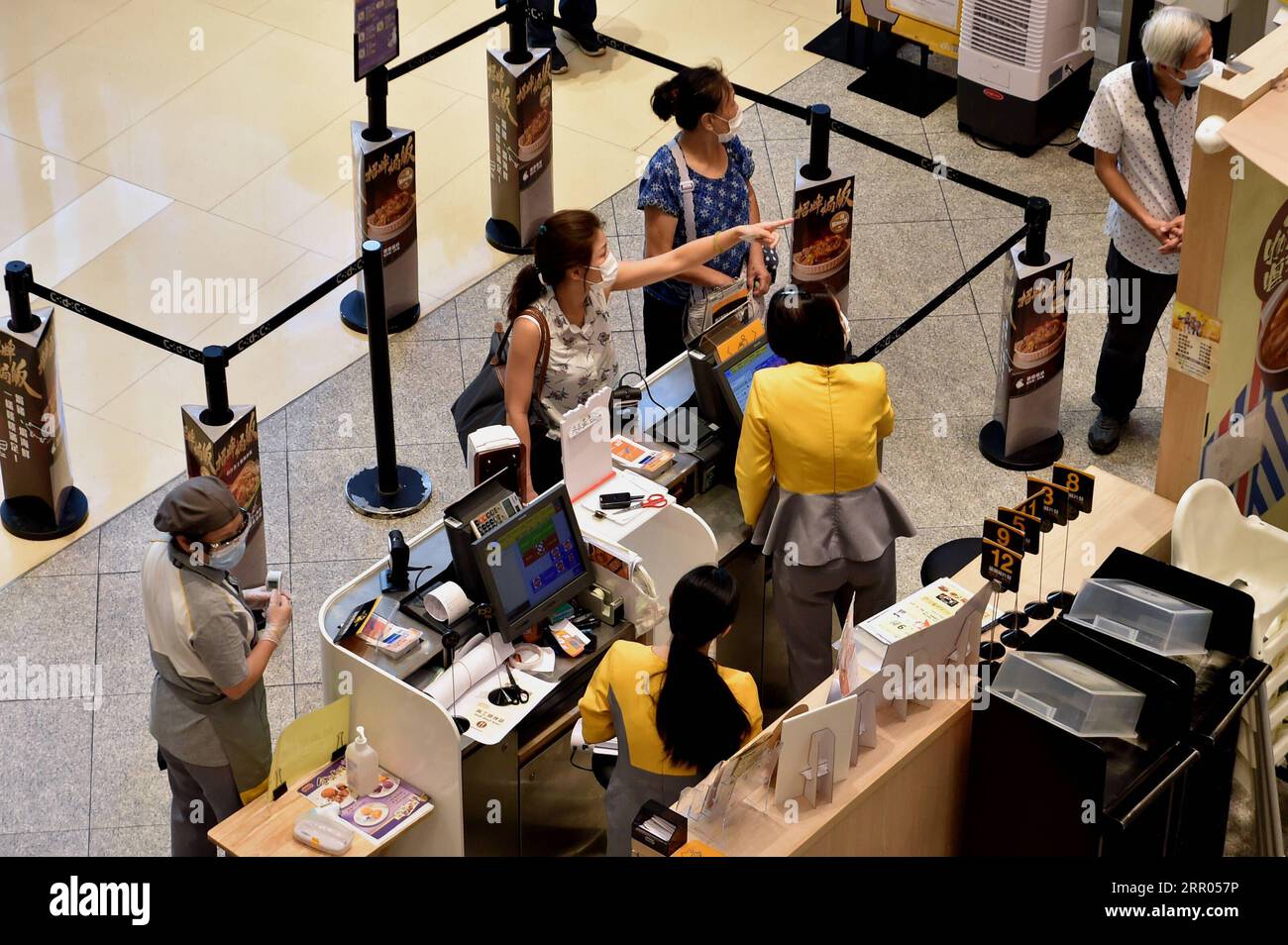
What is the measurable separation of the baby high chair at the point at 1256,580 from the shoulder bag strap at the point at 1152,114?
5.36ft

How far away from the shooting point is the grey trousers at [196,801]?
537 cm

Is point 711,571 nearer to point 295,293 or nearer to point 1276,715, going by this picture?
point 1276,715

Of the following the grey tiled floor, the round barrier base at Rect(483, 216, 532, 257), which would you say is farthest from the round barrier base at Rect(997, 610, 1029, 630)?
the round barrier base at Rect(483, 216, 532, 257)

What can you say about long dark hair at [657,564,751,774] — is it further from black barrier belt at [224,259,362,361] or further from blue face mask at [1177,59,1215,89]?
blue face mask at [1177,59,1215,89]

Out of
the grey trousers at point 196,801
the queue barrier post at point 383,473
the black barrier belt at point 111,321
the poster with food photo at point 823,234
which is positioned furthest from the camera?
the poster with food photo at point 823,234

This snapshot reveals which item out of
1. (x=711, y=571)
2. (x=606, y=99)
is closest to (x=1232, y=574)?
(x=711, y=571)

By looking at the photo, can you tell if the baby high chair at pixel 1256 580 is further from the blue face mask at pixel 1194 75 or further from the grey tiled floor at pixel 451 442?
the blue face mask at pixel 1194 75

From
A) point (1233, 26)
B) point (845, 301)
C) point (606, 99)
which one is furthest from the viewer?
point (606, 99)

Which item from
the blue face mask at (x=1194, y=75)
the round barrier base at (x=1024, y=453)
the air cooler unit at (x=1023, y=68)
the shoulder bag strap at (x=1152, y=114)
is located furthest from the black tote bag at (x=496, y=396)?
the air cooler unit at (x=1023, y=68)

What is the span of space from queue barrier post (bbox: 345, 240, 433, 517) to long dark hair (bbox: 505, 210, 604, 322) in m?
1.07

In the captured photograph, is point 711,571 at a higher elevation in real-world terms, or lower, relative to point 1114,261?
higher

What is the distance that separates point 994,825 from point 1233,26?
526 centimetres

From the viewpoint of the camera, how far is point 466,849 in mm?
5297

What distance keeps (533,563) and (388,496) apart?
2.00 meters
